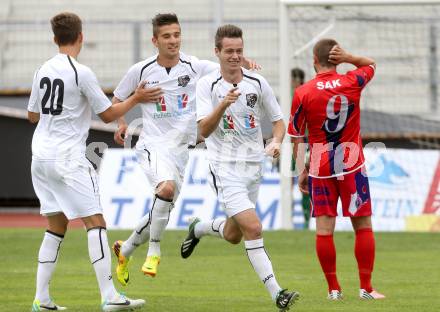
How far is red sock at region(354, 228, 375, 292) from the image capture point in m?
9.57

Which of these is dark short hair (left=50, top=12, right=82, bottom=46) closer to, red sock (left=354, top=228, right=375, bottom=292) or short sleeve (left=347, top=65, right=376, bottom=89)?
short sleeve (left=347, top=65, right=376, bottom=89)

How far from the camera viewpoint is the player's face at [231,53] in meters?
9.02

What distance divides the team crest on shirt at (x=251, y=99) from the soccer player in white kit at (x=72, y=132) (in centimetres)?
122

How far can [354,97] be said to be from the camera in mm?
9570

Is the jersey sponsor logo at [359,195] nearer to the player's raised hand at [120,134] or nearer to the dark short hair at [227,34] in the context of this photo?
the dark short hair at [227,34]

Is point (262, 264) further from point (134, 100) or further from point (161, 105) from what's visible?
point (161, 105)

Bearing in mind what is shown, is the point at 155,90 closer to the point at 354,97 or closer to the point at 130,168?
the point at 354,97

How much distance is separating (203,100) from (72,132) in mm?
1336

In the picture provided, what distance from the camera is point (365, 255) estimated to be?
9.63m

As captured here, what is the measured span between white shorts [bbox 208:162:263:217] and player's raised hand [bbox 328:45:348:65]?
1125 millimetres

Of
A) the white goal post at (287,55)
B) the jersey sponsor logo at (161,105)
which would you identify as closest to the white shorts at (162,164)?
the jersey sponsor logo at (161,105)

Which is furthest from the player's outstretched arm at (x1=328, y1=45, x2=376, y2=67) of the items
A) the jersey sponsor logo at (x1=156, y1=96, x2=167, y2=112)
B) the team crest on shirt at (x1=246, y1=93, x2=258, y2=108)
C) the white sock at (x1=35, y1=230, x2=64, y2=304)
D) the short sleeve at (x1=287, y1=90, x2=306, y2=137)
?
the white sock at (x1=35, y1=230, x2=64, y2=304)

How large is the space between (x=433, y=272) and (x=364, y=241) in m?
2.35

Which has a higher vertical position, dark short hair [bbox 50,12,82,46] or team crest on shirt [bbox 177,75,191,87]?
dark short hair [bbox 50,12,82,46]
